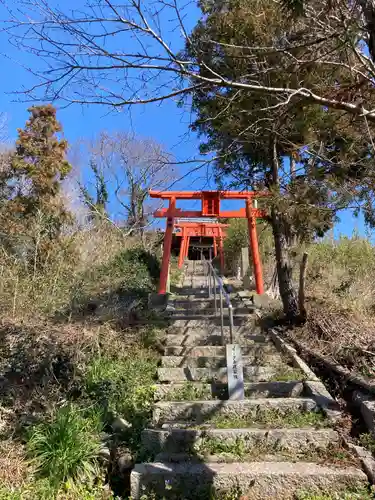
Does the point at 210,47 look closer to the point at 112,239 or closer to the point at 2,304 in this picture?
the point at 2,304

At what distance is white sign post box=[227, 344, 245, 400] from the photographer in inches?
170

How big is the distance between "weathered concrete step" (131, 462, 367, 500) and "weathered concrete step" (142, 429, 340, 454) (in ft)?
0.98

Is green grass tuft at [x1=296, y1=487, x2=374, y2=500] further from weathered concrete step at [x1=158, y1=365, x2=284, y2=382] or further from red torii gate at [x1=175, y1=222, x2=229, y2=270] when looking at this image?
red torii gate at [x1=175, y1=222, x2=229, y2=270]

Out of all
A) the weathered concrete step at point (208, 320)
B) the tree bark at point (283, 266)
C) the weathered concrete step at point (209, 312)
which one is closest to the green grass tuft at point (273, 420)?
the tree bark at point (283, 266)

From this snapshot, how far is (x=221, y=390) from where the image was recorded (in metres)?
4.68

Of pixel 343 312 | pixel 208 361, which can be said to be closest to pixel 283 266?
pixel 343 312

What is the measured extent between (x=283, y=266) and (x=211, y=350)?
1863mm

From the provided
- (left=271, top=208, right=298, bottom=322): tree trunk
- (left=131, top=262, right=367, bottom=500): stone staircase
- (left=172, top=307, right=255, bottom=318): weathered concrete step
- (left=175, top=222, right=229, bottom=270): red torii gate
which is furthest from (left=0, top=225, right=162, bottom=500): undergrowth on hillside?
(left=175, top=222, right=229, bottom=270): red torii gate

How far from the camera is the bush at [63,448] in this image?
3418mm

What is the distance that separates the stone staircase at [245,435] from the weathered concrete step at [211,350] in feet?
0.04

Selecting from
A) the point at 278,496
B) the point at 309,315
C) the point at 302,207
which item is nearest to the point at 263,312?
the point at 309,315

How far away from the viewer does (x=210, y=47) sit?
3.46 m

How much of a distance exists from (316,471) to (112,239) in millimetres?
10049

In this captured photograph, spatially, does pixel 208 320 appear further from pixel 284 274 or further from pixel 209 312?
pixel 284 274
